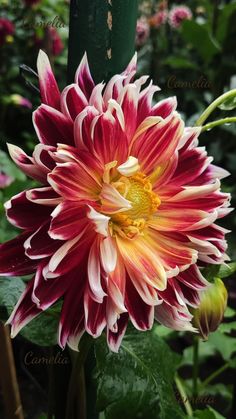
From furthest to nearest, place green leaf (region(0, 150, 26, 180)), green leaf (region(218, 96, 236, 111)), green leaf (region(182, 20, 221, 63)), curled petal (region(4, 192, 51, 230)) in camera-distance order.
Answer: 1. green leaf (region(182, 20, 221, 63))
2. green leaf (region(0, 150, 26, 180))
3. green leaf (region(218, 96, 236, 111))
4. curled petal (region(4, 192, 51, 230))

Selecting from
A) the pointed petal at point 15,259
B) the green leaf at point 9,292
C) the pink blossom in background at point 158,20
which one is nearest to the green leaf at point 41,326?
the green leaf at point 9,292

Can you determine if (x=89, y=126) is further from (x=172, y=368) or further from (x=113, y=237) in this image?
(x=172, y=368)

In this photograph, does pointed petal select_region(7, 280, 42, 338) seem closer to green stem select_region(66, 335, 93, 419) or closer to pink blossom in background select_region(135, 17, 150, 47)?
green stem select_region(66, 335, 93, 419)

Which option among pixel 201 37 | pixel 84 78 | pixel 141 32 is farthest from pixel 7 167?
pixel 141 32

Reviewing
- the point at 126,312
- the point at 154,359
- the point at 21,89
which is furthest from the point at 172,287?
the point at 21,89

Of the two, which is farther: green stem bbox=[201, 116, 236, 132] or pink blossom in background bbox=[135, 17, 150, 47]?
pink blossom in background bbox=[135, 17, 150, 47]

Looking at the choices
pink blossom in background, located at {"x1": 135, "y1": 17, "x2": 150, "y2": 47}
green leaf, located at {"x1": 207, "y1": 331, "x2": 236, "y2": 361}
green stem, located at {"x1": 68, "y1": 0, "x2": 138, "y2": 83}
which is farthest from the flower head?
green stem, located at {"x1": 68, "y1": 0, "x2": 138, "y2": 83}
